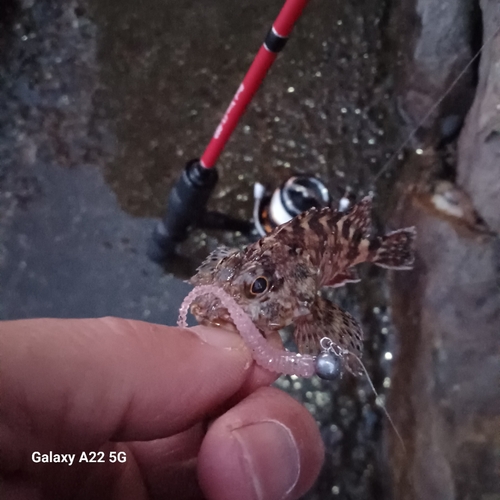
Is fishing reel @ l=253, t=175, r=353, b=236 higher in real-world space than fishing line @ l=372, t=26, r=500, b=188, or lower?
lower

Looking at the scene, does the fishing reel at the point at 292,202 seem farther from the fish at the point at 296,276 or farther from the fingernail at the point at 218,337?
the fingernail at the point at 218,337

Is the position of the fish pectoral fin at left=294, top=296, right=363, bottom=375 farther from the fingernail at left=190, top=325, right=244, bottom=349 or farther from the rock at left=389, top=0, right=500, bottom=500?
the rock at left=389, top=0, right=500, bottom=500

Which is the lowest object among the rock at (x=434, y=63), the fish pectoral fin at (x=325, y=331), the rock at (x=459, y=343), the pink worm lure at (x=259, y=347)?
the rock at (x=459, y=343)

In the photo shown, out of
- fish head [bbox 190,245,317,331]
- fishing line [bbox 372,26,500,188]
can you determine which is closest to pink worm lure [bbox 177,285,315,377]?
fish head [bbox 190,245,317,331]

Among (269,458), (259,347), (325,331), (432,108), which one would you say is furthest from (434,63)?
(269,458)

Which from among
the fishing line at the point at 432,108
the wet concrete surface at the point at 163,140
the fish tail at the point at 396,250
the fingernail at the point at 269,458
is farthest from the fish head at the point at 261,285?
the fishing line at the point at 432,108

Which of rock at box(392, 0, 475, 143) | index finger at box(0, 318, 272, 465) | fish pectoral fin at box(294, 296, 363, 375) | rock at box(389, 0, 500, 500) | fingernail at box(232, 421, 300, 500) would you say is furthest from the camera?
rock at box(392, 0, 475, 143)

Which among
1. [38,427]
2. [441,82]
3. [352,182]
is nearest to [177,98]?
[352,182]

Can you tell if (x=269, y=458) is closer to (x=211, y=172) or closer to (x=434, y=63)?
(x=211, y=172)
